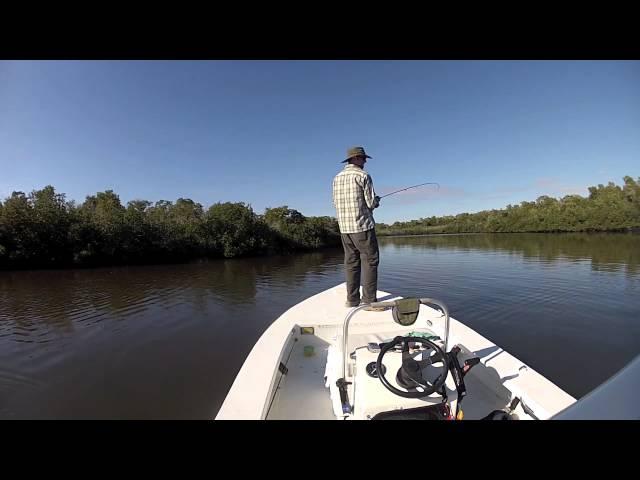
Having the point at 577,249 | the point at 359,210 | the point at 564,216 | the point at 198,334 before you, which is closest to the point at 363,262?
the point at 359,210

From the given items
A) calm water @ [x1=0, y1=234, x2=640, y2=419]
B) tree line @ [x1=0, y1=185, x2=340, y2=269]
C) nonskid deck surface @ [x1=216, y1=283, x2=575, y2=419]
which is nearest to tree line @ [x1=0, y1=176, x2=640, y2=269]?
tree line @ [x1=0, y1=185, x2=340, y2=269]

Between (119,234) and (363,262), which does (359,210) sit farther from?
(119,234)

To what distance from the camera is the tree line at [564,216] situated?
45812 millimetres

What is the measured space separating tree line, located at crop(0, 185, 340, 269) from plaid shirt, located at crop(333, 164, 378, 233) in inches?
1156

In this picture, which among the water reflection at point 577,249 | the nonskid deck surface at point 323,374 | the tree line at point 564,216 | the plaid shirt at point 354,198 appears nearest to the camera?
the nonskid deck surface at point 323,374

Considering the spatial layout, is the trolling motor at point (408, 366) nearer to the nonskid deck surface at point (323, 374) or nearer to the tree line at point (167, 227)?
the nonskid deck surface at point (323, 374)

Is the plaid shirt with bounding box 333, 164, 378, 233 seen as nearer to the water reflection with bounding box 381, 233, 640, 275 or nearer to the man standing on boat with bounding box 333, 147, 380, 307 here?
the man standing on boat with bounding box 333, 147, 380, 307

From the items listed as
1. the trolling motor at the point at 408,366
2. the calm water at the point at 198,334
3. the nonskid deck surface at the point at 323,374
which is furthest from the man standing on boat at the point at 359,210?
the calm water at the point at 198,334

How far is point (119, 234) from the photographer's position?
2667cm

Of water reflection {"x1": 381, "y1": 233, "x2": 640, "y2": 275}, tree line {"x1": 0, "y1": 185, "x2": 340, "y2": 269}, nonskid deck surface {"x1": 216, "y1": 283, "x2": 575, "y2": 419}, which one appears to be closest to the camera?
nonskid deck surface {"x1": 216, "y1": 283, "x2": 575, "y2": 419}

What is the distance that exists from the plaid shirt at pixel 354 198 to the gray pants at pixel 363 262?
0.36 feet

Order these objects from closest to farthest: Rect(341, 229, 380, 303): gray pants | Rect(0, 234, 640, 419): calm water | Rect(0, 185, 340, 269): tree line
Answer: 1. Rect(341, 229, 380, 303): gray pants
2. Rect(0, 234, 640, 419): calm water
3. Rect(0, 185, 340, 269): tree line

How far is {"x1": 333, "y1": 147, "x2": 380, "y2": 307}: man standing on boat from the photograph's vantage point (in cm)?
314
